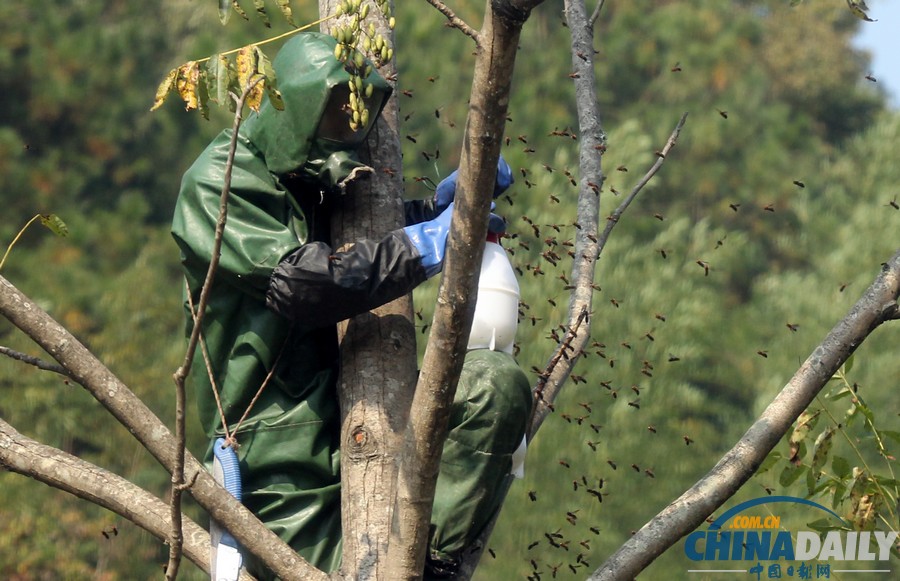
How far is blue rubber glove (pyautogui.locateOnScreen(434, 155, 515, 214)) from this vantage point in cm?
311

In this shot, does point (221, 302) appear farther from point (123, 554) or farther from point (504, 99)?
point (123, 554)

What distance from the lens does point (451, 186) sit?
3205 mm

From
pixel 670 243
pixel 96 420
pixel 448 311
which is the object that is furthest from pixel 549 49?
pixel 448 311

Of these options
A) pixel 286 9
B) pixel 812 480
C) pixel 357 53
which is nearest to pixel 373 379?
pixel 357 53

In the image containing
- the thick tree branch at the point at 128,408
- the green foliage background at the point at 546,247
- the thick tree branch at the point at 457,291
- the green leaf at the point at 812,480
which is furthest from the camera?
the green foliage background at the point at 546,247

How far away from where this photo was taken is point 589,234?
11.1ft

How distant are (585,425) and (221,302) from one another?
734 cm

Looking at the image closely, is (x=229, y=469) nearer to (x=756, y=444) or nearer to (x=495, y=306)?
(x=495, y=306)

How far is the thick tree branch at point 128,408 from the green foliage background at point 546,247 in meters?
3.81

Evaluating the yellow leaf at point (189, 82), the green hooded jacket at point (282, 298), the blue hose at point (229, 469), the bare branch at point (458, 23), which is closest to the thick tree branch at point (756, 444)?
the green hooded jacket at point (282, 298)

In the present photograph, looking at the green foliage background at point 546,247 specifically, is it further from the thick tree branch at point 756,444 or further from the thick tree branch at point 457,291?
the thick tree branch at point 457,291

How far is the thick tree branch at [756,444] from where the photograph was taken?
2.74m

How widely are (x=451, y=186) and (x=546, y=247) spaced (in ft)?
26.0

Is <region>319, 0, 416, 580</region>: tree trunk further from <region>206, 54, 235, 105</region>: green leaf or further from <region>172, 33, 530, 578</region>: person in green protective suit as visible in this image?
<region>206, 54, 235, 105</region>: green leaf
